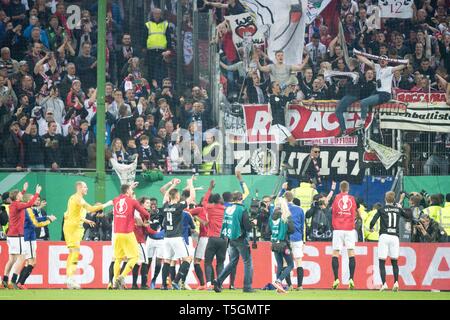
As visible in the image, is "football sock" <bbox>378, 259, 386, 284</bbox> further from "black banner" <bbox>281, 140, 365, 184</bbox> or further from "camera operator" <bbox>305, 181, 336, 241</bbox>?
"black banner" <bbox>281, 140, 365, 184</bbox>

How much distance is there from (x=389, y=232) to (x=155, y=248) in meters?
4.31

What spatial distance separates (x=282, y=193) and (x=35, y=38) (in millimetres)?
7527

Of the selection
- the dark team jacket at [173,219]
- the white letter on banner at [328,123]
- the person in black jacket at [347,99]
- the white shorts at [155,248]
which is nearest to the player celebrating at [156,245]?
the white shorts at [155,248]

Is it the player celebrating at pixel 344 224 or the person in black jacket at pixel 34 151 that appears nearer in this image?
the player celebrating at pixel 344 224

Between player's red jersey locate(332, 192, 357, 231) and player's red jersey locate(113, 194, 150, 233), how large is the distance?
3.58 meters

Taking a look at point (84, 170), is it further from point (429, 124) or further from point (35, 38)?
point (429, 124)

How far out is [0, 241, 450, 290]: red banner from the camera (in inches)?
862

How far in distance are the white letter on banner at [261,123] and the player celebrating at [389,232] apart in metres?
3.81

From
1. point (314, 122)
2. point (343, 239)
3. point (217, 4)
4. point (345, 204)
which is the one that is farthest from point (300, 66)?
point (343, 239)

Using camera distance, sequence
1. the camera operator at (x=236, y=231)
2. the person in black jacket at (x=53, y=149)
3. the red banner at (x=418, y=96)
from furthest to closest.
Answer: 1. the red banner at (x=418, y=96)
2. the person in black jacket at (x=53, y=149)
3. the camera operator at (x=236, y=231)

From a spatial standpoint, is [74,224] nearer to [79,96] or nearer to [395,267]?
[79,96]

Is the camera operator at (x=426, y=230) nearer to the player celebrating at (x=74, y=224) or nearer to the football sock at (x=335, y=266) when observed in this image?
the football sock at (x=335, y=266)

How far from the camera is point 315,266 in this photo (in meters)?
22.1

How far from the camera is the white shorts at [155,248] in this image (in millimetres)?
20828
